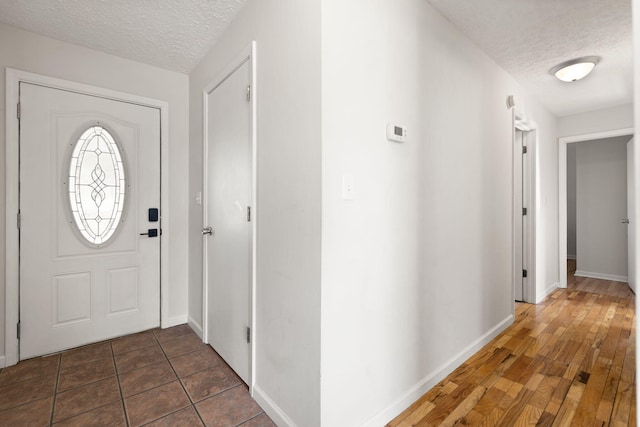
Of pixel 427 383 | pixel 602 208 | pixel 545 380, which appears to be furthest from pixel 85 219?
pixel 602 208

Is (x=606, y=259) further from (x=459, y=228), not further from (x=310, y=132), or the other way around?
(x=310, y=132)

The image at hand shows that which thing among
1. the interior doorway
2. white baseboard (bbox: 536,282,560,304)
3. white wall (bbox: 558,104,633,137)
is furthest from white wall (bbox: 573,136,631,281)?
Answer: the interior doorway

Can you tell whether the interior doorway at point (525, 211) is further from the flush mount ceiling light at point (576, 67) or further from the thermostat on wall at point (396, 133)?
the thermostat on wall at point (396, 133)

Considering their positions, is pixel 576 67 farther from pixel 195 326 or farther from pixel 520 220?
pixel 195 326

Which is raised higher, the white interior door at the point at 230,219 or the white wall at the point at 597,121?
the white wall at the point at 597,121

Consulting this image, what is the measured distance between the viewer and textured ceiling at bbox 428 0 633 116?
1.90 metres

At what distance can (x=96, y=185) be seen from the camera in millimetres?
2465

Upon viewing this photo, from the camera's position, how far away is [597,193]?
15.7 feet

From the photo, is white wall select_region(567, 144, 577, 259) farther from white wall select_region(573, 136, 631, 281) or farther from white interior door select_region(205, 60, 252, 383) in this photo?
white interior door select_region(205, 60, 252, 383)

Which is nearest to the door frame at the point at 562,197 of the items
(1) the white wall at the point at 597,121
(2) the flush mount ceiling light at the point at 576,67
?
(1) the white wall at the point at 597,121

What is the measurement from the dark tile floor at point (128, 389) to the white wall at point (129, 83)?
1.60 feet

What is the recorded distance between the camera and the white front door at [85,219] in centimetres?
223

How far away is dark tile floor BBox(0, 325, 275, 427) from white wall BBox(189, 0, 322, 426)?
26 cm

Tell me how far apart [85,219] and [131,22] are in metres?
1.57
